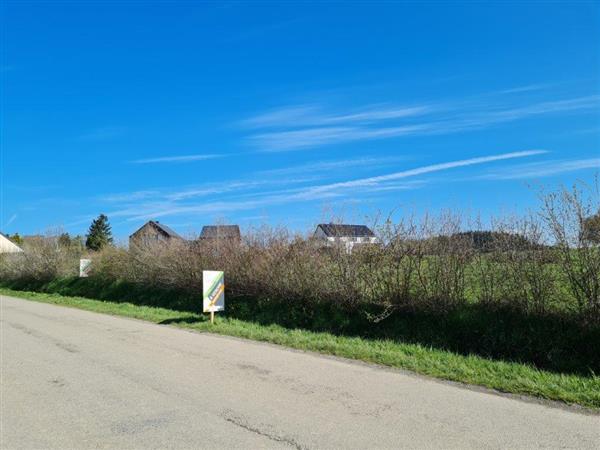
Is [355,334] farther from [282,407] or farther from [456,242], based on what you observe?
[282,407]

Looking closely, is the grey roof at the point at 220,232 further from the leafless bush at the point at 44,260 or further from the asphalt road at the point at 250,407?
the leafless bush at the point at 44,260

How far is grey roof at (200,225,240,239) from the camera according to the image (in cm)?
1875

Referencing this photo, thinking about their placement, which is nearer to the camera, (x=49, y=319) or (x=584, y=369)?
(x=584, y=369)

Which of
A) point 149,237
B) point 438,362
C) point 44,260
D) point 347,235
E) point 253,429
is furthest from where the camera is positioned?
point 44,260

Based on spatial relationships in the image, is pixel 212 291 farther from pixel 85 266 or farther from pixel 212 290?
pixel 85 266

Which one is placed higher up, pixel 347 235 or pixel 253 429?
pixel 347 235

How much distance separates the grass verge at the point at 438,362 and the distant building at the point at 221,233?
16.6 ft

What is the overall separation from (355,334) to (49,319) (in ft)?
36.0

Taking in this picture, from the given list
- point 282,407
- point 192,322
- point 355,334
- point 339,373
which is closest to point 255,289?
point 192,322

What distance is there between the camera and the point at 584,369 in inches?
308

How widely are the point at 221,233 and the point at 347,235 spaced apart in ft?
24.4

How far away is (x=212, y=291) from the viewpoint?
555 inches

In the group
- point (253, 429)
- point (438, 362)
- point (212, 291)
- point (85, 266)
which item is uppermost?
point (85, 266)

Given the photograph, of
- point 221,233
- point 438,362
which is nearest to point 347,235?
point 438,362
